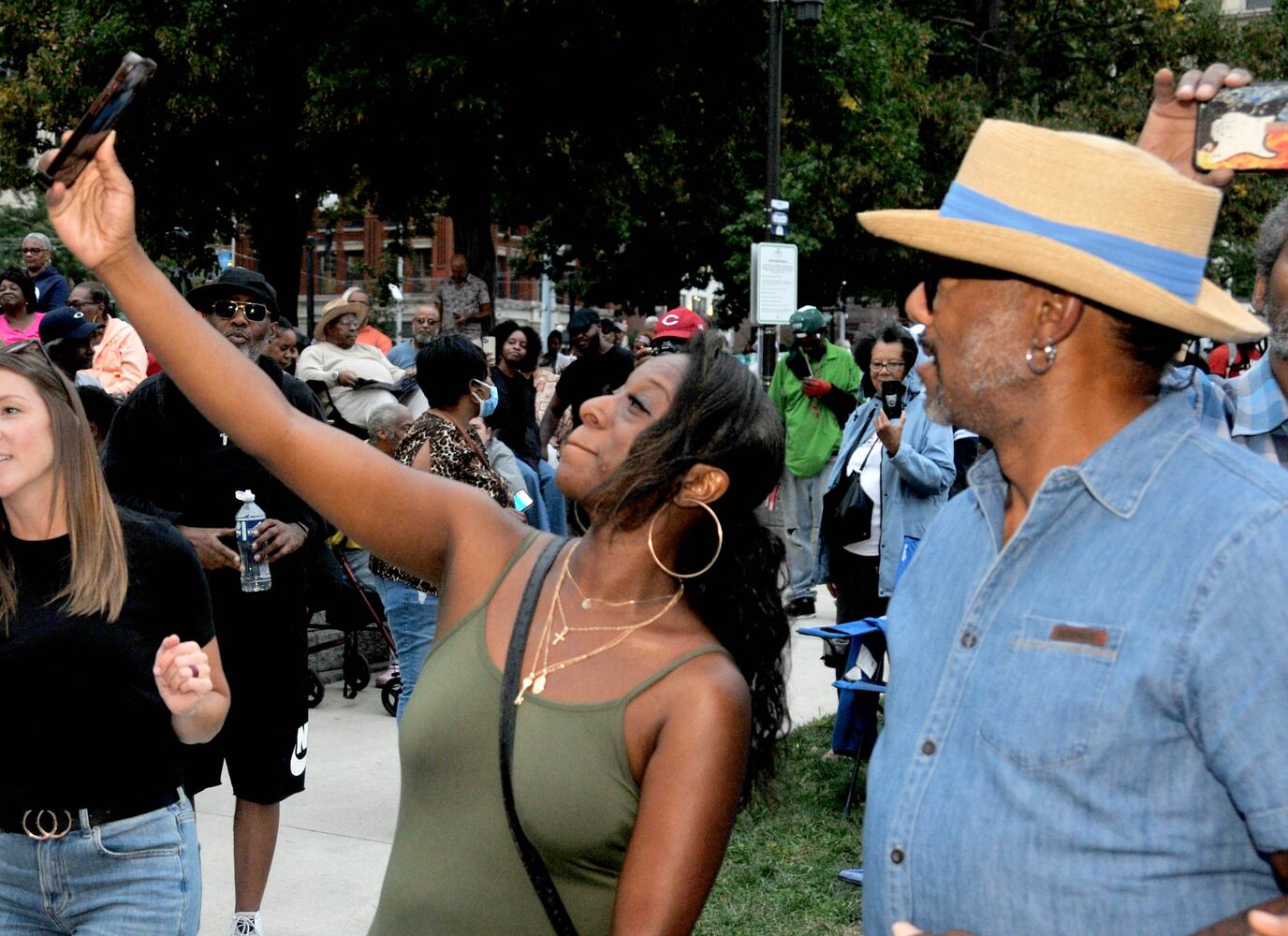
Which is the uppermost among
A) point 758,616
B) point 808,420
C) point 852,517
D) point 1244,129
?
point 1244,129

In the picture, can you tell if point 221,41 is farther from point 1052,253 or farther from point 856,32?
point 1052,253

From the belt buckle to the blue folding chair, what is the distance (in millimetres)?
4045

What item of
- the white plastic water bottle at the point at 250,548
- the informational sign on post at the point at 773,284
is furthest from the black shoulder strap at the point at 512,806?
the informational sign on post at the point at 773,284

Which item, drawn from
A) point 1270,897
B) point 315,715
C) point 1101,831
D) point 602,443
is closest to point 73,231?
point 602,443

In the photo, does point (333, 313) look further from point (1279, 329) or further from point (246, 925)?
point (1279, 329)

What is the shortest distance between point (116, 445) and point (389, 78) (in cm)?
1444

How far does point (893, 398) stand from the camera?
24.7ft

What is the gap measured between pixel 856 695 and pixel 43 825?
175 inches

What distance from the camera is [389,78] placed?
1845 centimetres

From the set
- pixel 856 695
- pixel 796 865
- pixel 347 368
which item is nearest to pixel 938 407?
pixel 796 865

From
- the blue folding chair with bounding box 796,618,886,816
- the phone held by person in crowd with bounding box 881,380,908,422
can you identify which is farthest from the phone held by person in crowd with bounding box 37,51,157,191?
the phone held by person in crowd with bounding box 881,380,908,422

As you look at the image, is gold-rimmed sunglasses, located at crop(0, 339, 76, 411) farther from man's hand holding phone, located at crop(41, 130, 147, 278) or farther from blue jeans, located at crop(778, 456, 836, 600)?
blue jeans, located at crop(778, 456, 836, 600)

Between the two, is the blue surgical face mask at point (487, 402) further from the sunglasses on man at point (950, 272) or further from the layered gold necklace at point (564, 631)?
the sunglasses on man at point (950, 272)

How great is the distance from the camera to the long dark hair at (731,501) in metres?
2.56
